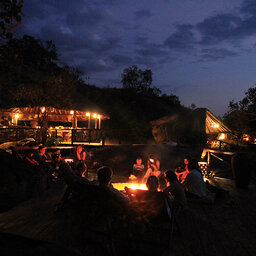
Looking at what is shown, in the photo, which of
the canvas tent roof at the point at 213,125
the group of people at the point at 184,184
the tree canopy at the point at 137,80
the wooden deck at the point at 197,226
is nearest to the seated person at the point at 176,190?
the group of people at the point at 184,184

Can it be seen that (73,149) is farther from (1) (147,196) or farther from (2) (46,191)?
(1) (147,196)

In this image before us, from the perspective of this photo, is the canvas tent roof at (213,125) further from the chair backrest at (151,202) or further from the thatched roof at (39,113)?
the chair backrest at (151,202)

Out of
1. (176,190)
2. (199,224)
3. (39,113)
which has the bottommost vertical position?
(199,224)

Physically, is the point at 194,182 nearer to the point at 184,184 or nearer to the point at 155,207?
the point at 184,184

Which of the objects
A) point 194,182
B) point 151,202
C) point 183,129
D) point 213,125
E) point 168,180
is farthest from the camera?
point 183,129

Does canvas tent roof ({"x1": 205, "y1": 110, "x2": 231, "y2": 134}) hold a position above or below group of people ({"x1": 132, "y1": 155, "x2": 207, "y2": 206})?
above

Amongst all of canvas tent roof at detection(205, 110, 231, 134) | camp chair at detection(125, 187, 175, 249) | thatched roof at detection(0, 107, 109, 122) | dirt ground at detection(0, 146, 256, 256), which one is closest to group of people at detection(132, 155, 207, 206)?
dirt ground at detection(0, 146, 256, 256)

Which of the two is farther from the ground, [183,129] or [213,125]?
[213,125]

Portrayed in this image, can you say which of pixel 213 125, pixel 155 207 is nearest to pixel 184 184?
pixel 155 207

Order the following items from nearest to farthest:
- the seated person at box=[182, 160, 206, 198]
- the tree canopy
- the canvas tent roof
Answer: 1. the seated person at box=[182, 160, 206, 198]
2. the canvas tent roof
3. the tree canopy

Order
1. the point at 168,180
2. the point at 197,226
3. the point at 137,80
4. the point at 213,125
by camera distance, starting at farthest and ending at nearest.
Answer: the point at 137,80, the point at 213,125, the point at 168,180, the point at 197,226

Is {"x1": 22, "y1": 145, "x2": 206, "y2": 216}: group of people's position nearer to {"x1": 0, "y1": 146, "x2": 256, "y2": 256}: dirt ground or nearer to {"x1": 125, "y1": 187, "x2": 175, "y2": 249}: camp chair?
{"x1": 125, "y1": 187, "x2": 175, "y2": 249}: camp chair

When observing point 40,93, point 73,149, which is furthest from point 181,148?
point 40,93

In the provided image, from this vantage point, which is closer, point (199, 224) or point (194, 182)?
point (199, 224)
